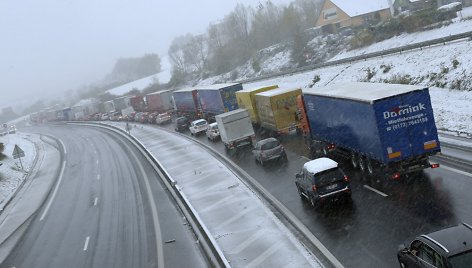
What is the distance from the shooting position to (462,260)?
358 inches

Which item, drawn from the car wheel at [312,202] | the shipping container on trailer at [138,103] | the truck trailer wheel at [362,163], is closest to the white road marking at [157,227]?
the car wheel at [312,202]

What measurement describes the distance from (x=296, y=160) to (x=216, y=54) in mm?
88463

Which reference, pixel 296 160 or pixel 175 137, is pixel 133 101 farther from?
pixel 296 160

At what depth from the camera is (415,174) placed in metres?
21.0

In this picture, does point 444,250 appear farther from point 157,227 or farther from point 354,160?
point 354,160

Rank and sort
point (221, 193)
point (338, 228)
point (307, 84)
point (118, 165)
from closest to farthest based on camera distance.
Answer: point (338, 228) → point (221, 193) → point (118, 165) → point (307, 84)

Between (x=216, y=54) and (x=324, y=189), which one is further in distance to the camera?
(x=216, y=54)

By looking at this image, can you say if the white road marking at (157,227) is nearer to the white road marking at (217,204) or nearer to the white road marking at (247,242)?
the white road marking at (217,204)

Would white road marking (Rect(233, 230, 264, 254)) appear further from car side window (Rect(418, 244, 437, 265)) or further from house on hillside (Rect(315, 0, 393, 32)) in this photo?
house on hillside (Rect(315, 0, 393, 32))

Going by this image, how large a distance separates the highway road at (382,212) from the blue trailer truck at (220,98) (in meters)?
26.0

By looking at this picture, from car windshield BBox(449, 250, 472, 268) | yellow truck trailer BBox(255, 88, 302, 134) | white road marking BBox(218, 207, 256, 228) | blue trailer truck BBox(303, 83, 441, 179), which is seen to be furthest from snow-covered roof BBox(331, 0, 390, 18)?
car windshield BBox(449, 250, 472, 268)

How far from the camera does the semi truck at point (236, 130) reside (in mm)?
35894

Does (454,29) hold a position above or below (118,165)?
above

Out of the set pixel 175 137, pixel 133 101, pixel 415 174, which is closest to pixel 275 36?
pixel 133 101
